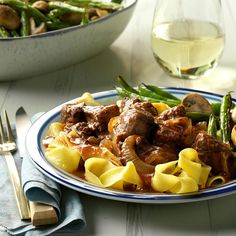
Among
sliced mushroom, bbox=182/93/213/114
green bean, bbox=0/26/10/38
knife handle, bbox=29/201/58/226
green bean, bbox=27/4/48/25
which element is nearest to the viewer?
knife handle, bbox=29/201/58/226

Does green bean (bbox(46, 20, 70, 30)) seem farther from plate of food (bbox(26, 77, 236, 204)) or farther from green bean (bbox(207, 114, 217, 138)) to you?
green bean (bbox(207, 114, 217, 138))

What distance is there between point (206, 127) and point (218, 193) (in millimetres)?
361

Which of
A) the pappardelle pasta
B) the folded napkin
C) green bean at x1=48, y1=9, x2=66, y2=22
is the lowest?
the folded napkin

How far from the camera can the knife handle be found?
5.48 feet

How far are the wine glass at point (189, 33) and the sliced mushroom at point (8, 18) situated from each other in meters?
0.59

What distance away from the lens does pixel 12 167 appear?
1991mm

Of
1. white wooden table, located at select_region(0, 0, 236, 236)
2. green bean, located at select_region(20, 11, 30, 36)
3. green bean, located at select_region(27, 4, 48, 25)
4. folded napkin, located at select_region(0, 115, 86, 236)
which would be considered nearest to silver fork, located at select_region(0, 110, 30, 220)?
folded napkin, located at select_region(0, 115, 86, 236)

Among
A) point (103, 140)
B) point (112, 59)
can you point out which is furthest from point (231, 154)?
point (112, 59)

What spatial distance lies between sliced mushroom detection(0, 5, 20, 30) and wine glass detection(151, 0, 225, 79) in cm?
59

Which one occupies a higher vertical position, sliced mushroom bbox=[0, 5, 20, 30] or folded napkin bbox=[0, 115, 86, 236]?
sliced mushroom bbox=[0, 5, 20, 30]

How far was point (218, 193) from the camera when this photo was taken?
1662 millimetres

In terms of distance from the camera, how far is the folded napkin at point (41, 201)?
1.68 metres

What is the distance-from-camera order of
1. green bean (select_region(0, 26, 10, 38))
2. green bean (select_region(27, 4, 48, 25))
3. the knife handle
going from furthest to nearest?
1. green bean (select_region(27, 4, 48, 25))
2. green bean (select_region(0, 26, 10, 38))
3. the knife handle

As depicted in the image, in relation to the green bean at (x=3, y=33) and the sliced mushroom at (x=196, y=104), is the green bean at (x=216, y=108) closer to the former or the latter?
the sliced mushroom at (x=196, y=104)
